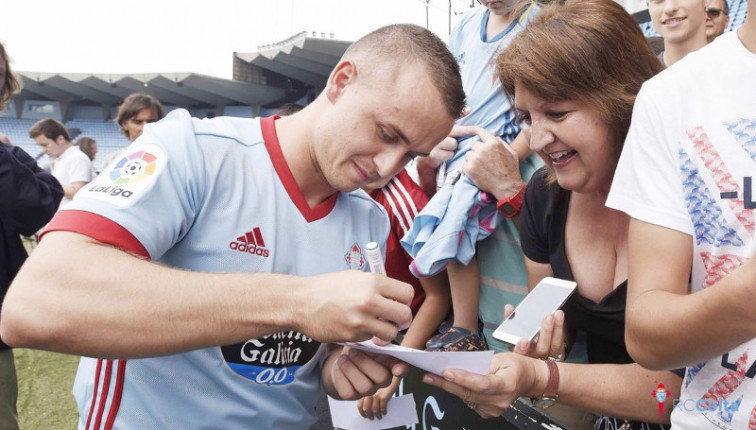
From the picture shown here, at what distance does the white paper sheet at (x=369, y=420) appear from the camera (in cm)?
160

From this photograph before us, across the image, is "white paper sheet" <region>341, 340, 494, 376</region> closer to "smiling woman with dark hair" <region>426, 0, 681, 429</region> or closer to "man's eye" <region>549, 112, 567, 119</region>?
"smiling woman with dark hair" <region>426, 0, 681, 429</region>

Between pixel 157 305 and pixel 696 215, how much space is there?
40.2 inches

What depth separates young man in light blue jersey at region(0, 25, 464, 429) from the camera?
0.95 m

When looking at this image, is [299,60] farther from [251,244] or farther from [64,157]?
[251,244]

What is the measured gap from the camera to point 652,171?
3.65 ft

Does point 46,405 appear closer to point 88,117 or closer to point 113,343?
point 113,343

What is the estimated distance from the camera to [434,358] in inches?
47.3

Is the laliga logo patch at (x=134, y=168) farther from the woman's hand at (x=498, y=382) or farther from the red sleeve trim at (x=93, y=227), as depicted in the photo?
the woman's hand at (x=498, y=382)

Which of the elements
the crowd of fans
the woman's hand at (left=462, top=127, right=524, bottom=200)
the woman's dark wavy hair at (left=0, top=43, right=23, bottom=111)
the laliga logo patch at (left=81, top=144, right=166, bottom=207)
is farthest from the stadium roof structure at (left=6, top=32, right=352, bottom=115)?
the laliga logo patch at (left=81, top=144, right=166, bottom=207)

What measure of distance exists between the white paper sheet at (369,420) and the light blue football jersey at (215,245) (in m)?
0.13

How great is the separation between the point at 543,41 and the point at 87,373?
154cm

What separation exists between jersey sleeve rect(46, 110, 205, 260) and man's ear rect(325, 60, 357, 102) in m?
0.39

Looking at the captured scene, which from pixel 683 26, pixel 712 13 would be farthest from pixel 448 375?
pixel 712 13

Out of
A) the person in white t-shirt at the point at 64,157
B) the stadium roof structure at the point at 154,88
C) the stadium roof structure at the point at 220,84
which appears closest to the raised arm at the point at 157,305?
the person in white t-shirt at the point at 64,157
